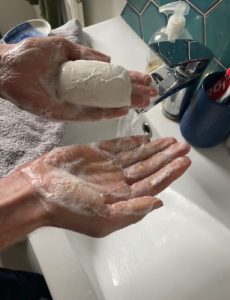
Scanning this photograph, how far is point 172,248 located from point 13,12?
4.14 ft

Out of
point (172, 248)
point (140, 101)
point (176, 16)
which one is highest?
point (176, 16)

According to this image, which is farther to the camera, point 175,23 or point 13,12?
point 13,12

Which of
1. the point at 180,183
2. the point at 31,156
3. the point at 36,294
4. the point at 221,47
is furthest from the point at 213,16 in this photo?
the point at 36,294

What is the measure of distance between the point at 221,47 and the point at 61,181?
338 millimetres

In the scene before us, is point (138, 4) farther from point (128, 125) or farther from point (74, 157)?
point (74, 157)

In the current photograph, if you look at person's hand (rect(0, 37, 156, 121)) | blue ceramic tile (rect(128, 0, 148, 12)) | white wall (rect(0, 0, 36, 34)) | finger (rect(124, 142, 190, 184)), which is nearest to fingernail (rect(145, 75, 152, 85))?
person's hand (rect(0, 37, 156, 121))

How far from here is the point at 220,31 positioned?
485mm

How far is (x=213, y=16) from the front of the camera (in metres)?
0.48

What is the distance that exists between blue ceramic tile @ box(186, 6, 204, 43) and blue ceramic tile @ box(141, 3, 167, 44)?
7 centimetres

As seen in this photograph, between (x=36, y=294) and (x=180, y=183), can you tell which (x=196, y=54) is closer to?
(x=180, y=183)

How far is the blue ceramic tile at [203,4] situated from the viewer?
0.48m

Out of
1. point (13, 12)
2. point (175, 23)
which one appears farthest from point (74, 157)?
point (13, 12)

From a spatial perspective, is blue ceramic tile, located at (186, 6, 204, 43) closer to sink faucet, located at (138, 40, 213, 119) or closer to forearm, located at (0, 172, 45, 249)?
sink faucet, located at (138, 40, 213, 119)

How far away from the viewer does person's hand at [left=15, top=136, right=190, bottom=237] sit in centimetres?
41
